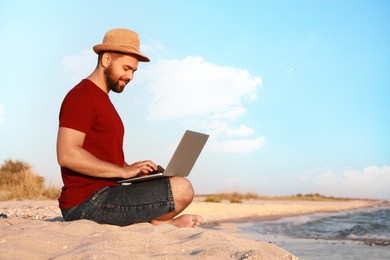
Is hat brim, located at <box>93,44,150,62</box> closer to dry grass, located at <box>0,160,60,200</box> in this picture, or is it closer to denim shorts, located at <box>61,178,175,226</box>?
denim shorts, located at <box>61,178,175,226</box>

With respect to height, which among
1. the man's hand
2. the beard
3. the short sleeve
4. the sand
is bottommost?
the sand

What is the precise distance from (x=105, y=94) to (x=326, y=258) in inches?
116

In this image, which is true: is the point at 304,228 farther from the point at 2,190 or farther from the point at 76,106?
the point at 2,190

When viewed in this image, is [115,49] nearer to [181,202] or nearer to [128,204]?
[128,204]

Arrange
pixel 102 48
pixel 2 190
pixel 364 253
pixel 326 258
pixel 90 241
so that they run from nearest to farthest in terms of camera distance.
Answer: pixel 90 241 → pixel 102 48 → pixel 326 258 → pixel 364 253 → pixel 2 190

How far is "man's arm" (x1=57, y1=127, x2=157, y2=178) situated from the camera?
3.72 meters

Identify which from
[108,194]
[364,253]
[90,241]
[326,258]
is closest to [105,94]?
[108,194]

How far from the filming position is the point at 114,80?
4.08 metres

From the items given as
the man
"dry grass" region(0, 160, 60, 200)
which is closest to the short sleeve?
the man

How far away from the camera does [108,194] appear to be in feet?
12.9

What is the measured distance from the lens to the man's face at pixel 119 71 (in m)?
4.08

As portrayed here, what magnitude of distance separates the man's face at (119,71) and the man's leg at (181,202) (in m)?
0.92

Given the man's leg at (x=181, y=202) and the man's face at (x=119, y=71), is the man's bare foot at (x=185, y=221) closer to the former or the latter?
the man's leg at (x=181, y=202)

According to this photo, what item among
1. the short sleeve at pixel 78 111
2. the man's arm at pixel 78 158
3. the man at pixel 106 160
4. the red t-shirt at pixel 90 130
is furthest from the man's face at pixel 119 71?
the man's arm at pixel 78 158
